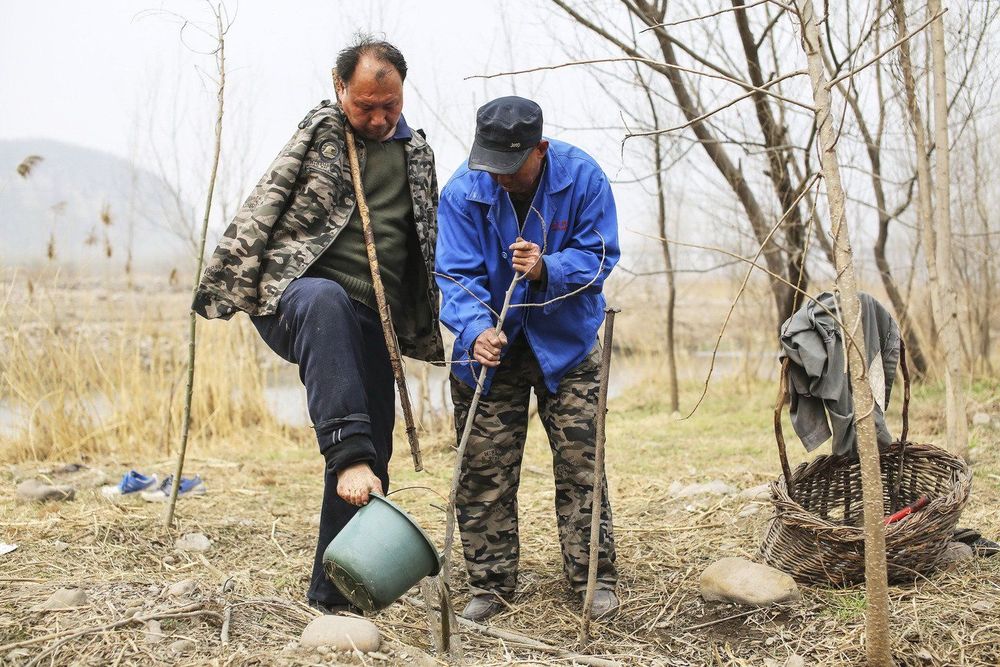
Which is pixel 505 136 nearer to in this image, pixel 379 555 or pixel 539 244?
pixel 539 244

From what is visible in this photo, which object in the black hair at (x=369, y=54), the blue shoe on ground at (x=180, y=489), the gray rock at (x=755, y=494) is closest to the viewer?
the black hair at (x=369, y=54)

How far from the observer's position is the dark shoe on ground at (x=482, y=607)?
3080 millimetres

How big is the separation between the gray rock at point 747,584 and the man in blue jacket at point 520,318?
0.34m

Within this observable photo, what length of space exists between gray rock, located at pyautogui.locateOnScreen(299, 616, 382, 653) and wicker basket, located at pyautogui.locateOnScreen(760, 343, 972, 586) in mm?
1447

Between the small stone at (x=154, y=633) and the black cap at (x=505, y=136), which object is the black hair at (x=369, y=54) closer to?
the black cap at (x=505, y=136)

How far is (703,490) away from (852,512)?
95 centimetres

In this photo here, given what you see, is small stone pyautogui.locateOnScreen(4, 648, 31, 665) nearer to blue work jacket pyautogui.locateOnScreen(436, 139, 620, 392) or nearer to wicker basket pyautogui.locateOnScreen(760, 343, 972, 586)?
blue work jacket pyautogui.locateOnScreen(436, 139, 620, 392)

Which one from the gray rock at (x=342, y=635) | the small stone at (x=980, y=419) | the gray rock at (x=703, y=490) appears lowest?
the gray rock at (x=342, y=635)

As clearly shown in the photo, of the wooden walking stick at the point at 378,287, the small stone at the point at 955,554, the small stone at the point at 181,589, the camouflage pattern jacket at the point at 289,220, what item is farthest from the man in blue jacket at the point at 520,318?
the small stone at the point at 955,554

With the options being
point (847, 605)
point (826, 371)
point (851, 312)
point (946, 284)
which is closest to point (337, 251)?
point (851, 312)

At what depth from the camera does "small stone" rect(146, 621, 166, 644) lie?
252 centimetres

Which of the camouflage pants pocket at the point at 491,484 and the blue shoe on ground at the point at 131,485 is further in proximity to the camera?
the blue shoe on ground at the point at 131,485

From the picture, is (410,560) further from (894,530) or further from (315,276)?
(894,530)

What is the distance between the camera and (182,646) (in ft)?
8.20
